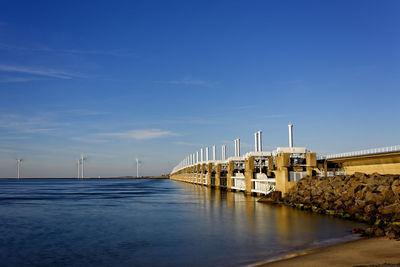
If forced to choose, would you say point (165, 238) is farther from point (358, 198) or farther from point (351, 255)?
point (358, 198)

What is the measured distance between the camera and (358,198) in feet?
89.7

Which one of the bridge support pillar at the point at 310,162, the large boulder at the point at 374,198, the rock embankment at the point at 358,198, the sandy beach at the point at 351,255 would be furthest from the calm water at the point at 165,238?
the bridge support pillar at the point at 310,162

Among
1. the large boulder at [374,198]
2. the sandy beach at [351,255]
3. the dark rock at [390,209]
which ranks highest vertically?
the large boulder at [374,198]

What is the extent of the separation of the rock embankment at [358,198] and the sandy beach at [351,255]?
1.86m

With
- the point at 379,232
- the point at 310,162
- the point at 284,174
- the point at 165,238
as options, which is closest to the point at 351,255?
the point at 379,232

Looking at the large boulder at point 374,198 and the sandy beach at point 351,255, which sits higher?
the large boulder at point 374,198

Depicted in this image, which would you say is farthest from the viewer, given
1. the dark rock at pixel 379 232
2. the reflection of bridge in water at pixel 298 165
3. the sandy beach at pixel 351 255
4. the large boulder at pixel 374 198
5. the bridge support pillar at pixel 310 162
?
the bridge support pillar at pixel 310 162

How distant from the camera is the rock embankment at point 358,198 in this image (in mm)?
22078

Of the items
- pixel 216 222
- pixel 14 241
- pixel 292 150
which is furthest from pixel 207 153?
pixel 14 241

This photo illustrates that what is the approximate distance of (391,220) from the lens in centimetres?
2186

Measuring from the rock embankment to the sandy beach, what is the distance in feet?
6.10

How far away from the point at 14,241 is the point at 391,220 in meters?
22.7

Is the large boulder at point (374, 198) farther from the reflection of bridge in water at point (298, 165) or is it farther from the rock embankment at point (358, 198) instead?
the reflection of bridge in water at point (298, 165)

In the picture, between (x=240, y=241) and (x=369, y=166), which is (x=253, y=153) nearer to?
(x=369, y=166)
